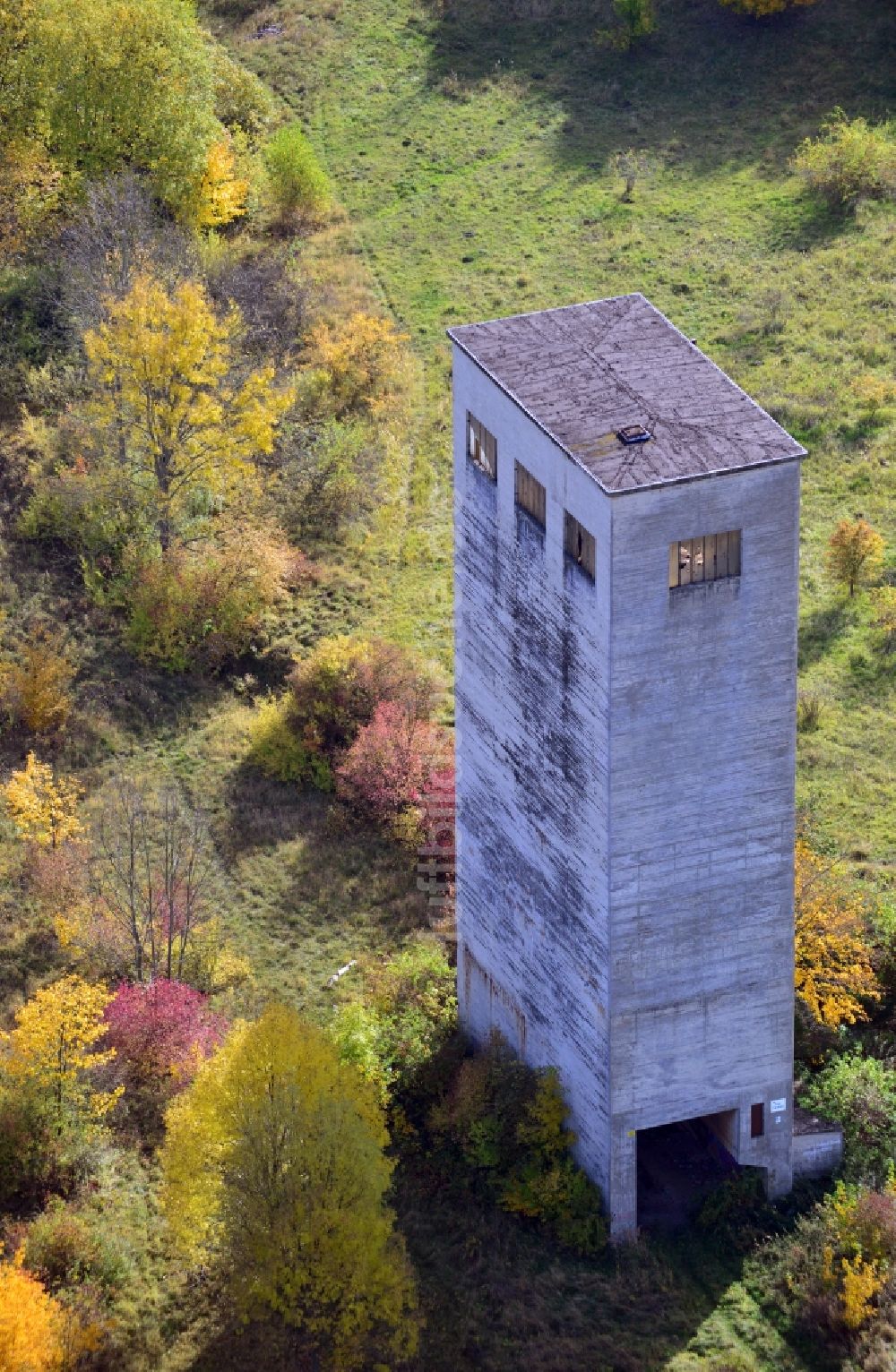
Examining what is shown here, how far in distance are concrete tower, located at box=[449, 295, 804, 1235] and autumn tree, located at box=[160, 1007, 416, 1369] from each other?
626 centimetres

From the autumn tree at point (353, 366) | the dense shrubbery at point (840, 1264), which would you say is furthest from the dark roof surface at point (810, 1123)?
the autumn tree at point (353, 366)

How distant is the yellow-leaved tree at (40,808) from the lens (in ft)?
231

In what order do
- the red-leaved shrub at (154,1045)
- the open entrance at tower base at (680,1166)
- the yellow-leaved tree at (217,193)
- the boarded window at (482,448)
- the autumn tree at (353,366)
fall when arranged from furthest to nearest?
1. the yellow-leaved tree at (217,193)
2. the autumn tree at (353,366)
3. the red-leaved shrub at (154,1045)
4. the open entrance at tower base at (680,1166)
5. the boarded window at (482,448)

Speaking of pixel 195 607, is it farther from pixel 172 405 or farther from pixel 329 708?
pixel 329 708

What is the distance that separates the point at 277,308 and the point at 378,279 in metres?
7.49

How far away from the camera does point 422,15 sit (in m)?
117

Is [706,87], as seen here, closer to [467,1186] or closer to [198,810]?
[198,810]

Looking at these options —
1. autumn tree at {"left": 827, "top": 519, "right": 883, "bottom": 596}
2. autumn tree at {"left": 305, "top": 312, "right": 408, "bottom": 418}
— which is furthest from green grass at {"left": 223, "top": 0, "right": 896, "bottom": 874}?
autumn tree at {"left": 305, "top": 312, "right": 408, "bottom": 418}

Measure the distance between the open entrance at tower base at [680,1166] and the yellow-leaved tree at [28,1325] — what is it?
584 inches

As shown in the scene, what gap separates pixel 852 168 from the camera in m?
101

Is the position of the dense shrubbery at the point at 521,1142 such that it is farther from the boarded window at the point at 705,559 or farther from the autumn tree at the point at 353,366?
the autumn tree at the point at 353,366

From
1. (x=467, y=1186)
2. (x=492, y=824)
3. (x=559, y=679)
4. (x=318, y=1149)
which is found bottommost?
(x=467, y=1186)

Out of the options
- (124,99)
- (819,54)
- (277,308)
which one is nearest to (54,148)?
(124,99)

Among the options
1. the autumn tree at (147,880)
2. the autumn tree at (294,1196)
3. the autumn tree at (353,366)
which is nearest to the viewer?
the autumn tree at (294,1196)
